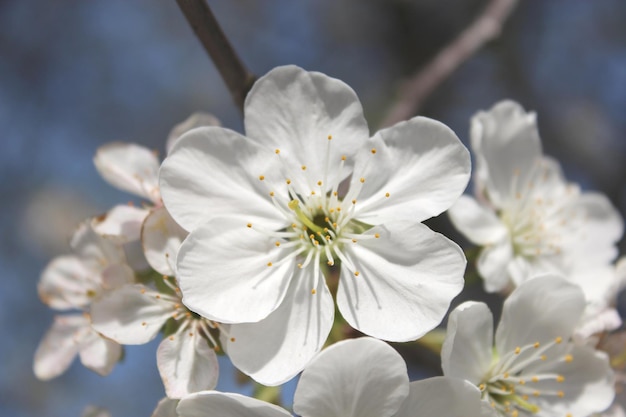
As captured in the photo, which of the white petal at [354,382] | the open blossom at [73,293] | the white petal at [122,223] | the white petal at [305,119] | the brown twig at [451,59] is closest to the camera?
the white petal at [354,382]

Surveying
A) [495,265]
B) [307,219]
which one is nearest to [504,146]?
[495,265]

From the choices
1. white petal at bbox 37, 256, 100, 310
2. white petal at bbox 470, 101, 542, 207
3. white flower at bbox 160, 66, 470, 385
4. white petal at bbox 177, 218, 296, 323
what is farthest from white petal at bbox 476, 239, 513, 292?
white petal at bbox 37, 256, 100, 310

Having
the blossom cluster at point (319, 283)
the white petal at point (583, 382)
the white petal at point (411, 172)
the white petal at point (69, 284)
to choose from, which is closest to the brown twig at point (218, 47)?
the blossom cluster at point (319, 283)

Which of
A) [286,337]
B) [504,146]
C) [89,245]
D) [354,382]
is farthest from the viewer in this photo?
[504,146]

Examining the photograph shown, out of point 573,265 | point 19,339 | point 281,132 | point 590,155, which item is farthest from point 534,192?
point 19,339

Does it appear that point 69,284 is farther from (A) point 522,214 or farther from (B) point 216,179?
(A) point 522,214

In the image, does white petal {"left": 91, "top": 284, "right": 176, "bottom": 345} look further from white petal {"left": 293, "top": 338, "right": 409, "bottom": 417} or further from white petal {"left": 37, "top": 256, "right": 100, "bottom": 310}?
white petal {"left": 293, "top": 338, "right": 409, "bottom": 417}

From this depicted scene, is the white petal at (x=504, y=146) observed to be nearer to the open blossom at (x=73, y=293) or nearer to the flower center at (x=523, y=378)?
the flower center at (x=523, y=378)
